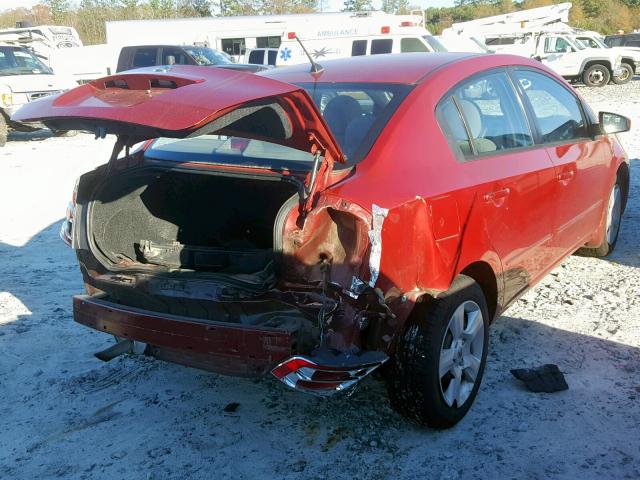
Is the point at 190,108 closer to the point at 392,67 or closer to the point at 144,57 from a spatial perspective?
the point at 392,67

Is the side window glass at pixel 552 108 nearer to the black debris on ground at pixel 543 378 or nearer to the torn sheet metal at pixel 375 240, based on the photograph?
the black debris on ground at pixel 543 378

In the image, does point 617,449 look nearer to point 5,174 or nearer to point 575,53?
point 5,174

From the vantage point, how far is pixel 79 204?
352 centimetres

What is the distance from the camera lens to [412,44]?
18.1 meters

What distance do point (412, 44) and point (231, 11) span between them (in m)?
40.2

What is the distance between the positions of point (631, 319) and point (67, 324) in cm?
378

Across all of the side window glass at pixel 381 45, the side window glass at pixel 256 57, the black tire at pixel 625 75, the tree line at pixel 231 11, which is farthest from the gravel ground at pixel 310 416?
the tree line at pixel 231 11

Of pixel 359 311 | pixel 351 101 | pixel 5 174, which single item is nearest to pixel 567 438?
pixel 359 311

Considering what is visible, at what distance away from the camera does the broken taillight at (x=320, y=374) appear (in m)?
2.75

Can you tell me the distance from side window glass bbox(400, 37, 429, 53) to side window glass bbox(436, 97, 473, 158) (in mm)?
15202

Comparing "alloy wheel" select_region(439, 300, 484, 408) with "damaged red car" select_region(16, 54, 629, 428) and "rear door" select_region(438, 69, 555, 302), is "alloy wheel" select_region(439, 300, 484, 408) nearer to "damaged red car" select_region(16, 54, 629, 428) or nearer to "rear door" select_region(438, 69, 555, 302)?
"damaged red car" select_region(16, 54, 629, 428)

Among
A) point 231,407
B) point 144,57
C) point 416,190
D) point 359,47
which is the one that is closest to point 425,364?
point 416,190

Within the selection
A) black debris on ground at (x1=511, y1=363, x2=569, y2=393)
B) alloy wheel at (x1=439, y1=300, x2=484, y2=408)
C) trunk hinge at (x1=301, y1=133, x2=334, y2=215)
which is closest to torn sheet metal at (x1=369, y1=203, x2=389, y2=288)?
trunk hinge at (x1=301, y1=133, x2=334, y2=215)

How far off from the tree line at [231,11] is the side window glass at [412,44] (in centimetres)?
3112
